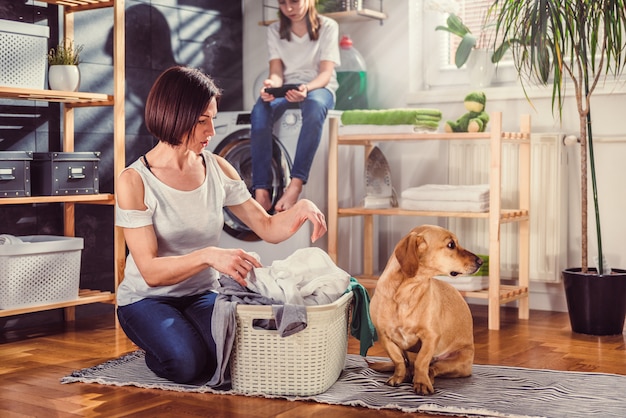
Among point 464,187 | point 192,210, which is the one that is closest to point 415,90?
point 464,187

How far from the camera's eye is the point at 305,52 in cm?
418

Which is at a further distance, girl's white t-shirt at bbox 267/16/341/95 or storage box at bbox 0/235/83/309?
girl's white t-shirt at bbox 267/16/341/95

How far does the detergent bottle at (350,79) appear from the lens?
4.34m

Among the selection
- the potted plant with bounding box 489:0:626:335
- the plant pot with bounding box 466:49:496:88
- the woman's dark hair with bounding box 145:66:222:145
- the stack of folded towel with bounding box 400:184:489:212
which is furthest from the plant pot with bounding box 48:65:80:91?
the plant pot with bounding box 466:49:496:88

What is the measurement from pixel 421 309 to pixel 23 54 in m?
1.87

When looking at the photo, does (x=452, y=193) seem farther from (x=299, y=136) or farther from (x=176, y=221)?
(x=176, y=221)

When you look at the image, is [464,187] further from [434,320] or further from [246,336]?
[246,336]

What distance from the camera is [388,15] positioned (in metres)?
4.38

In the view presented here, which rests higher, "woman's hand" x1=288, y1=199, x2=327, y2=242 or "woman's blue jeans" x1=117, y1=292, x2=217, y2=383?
"woman's hand" x1=288, y1=199, x2=327, y2=242

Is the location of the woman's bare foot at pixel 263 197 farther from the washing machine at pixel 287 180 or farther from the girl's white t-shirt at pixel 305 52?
the girl's white t-shirt at pixel 305 52

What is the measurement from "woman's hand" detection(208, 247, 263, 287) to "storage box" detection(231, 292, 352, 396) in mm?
127

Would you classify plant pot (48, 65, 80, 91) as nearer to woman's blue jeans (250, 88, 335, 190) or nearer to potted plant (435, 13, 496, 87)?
woman's blue jeans (250, 88, 335, 190)

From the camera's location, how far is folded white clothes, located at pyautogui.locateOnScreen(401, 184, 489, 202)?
11.9 feet

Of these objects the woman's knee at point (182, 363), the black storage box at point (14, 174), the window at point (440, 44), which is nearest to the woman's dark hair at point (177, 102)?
the woman's knee at point (182, 363)
